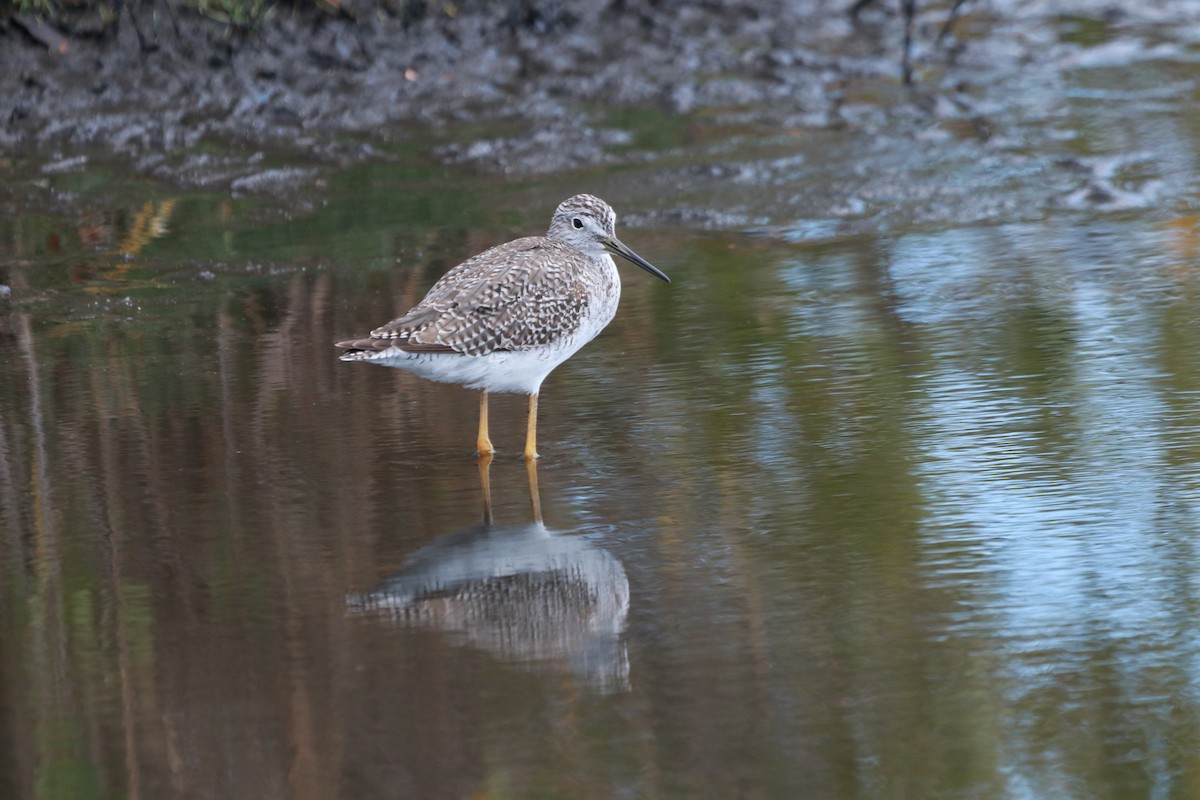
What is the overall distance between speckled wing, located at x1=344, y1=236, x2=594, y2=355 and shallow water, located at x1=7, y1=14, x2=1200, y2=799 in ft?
1.59

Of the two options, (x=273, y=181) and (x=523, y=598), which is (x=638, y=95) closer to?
(x=273, y=181)

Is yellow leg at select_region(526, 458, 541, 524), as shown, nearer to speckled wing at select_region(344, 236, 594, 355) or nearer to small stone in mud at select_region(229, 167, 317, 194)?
speckled wing at select_region(344, 236, 594, 355)

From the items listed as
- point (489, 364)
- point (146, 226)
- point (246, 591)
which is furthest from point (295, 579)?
point (146, 226)

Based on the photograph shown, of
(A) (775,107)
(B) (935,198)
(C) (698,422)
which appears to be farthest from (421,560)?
(A) (775,107)

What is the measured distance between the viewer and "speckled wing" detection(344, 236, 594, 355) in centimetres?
753

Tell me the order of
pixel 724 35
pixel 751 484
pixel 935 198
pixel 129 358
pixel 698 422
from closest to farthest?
pixel 751 484 < pixel 698 422 < pixel 129 358 < pixel 935 198 < pixel 724 35

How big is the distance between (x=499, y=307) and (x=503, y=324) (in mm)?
119

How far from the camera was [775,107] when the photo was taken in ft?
49.2

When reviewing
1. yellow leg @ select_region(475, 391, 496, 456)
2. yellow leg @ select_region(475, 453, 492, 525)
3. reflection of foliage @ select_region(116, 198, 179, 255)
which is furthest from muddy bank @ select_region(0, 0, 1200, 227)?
yellow leg @ select_region(475, 453, 492, 525)

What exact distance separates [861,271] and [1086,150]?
3522mm

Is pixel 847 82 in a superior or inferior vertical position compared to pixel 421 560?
superior

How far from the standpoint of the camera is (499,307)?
25.5ft

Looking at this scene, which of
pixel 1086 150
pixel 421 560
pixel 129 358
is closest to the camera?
pixel 421 560

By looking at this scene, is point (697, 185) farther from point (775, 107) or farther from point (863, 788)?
point (863, 788)
